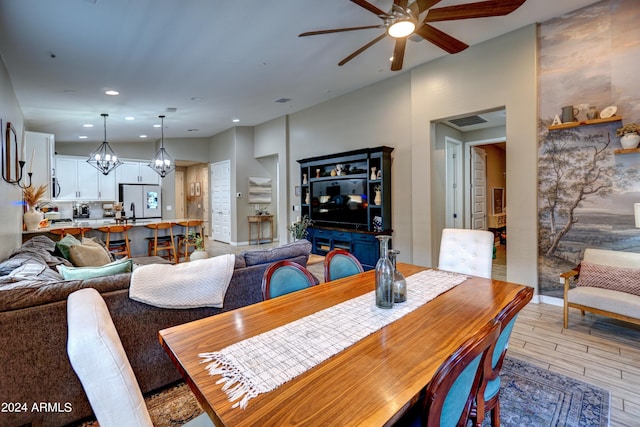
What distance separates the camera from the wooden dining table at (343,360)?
852mm

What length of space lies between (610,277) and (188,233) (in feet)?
21.4

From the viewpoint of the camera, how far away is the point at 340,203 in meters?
5.95

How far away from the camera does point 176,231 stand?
6.34 meters

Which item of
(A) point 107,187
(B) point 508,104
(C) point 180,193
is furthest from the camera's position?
(C) point 180,193

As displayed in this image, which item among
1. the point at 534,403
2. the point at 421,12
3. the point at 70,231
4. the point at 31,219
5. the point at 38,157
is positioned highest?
the point at 421,12

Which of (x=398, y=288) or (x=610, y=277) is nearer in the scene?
(x=398, y=288)

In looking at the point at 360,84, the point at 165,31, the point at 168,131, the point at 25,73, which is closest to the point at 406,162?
the point at 360,84

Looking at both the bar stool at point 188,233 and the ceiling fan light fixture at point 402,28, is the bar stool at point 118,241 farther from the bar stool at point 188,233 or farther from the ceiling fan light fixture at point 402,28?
the ceiling fan light fixture at point 402,28

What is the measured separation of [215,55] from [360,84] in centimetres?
265

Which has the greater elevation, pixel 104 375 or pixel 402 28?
pixel 402 28

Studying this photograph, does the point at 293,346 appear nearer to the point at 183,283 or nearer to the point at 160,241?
the point at 183,283

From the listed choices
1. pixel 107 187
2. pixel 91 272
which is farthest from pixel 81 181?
Answer: pixel 91 272

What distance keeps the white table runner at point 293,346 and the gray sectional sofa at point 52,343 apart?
1138mm

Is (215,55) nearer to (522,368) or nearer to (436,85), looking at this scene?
(436,85)
